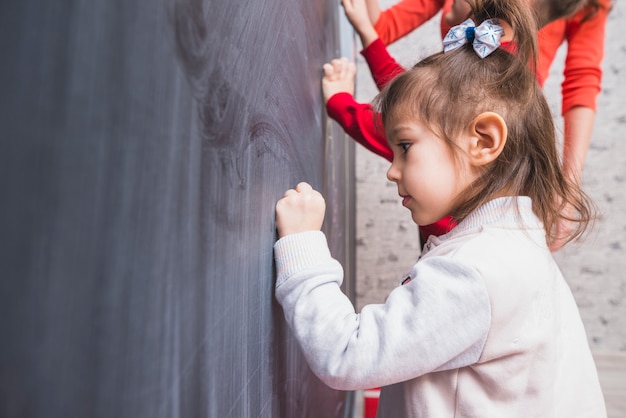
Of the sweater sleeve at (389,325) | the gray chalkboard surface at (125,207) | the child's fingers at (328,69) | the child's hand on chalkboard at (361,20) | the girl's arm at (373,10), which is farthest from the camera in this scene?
the girl's arm at (373,10)

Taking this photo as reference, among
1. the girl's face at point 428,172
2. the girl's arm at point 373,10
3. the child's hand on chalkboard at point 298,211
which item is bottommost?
the child's hand on chalkboard at point 298,211

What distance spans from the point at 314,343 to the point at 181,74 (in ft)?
1.09

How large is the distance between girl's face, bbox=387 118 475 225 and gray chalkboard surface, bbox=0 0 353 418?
27cm

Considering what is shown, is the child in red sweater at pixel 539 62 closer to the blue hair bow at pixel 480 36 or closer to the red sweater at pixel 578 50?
the red sweater at pixel 578 50

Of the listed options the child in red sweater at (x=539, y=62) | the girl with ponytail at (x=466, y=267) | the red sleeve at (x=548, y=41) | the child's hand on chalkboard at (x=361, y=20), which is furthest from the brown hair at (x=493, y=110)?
the red sleeve at (x=548, y=41)

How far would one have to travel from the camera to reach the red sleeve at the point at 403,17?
1.27 m

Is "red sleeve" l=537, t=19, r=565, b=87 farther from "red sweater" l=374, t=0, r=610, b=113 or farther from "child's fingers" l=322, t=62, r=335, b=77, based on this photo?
"child's fingers" l=322, t=62, r=335, b=77

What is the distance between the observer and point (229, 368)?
38cm

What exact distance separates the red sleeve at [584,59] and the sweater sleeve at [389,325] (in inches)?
34.5

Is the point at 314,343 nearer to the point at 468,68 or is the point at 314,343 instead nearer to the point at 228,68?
the point at 228,68

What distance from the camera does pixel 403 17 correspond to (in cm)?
130

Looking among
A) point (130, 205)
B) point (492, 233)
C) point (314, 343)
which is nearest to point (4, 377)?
point (130, 205)

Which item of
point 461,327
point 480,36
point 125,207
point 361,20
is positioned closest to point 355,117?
point 361,20

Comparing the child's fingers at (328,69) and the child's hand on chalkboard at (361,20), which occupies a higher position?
the child's hand on chalkboard at (361,20)
